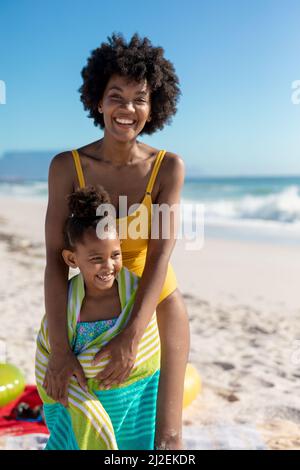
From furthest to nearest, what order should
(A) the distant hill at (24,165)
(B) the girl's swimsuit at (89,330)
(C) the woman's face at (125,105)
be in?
(A) the distant hill at (24,165) → (C) the woman's face at (125,105) → (B) the girl's swimsuit at (89,330)

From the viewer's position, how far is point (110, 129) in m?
2.44

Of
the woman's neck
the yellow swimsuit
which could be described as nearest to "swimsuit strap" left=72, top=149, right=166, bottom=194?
the yellow swimsuit

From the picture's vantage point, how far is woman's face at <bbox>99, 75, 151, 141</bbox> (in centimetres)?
238

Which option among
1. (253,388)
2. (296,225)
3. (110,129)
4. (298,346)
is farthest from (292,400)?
(296,225)

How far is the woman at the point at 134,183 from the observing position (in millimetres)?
2324

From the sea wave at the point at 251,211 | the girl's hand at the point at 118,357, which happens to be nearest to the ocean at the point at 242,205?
the sea wave at the point at 251,211

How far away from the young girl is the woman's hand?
0.02 metres

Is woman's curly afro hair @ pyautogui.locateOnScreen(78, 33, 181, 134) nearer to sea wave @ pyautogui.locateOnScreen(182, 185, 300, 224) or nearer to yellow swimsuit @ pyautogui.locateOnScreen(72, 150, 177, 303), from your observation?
yellow swimsuit @ pyautogui.locateOnScreen(72, 150, 177, 303)

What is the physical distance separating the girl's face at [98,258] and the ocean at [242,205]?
10.0 m

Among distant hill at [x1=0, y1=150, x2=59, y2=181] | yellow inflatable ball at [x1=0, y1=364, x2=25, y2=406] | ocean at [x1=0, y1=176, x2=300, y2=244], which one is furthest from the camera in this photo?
distant hill at [x1=0, y1=150, x2=59, y2=181]

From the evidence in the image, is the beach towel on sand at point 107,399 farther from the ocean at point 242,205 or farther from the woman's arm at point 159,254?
the ocean at point 242,205

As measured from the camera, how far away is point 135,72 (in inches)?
94.0
